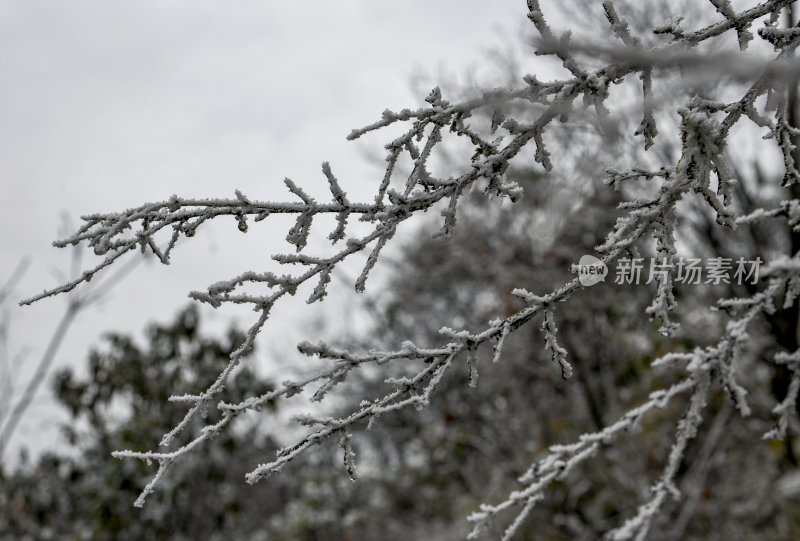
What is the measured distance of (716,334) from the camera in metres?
6.95

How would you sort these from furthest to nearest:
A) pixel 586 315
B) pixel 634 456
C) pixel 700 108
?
pixel 586 315 → pixel 634 456 → pixel 700 108

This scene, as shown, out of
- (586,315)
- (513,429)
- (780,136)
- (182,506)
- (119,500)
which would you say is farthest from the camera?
(513,429)

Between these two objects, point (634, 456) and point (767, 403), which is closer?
point (767, 403)

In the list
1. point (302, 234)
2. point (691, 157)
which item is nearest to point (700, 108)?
point (691, 157)

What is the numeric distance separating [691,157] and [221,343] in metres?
7.00

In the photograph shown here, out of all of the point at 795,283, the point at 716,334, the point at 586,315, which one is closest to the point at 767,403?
the point at 716,334

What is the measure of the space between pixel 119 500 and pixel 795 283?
692 cm

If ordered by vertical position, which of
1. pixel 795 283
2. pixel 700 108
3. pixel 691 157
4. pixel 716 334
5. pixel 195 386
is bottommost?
pixel 795 283

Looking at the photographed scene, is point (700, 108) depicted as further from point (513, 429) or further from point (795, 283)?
point (513, 429)

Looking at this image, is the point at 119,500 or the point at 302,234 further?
the point at 119,500

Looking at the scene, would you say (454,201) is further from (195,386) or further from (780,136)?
(195,386)

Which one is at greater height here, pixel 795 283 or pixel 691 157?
pixel 691 157

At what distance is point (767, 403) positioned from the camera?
625cm

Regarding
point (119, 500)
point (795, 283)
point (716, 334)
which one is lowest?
point (795, 283)
